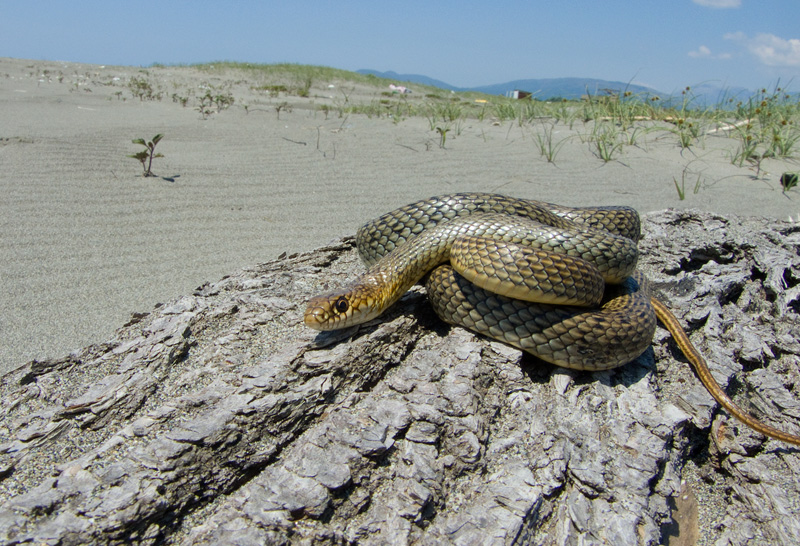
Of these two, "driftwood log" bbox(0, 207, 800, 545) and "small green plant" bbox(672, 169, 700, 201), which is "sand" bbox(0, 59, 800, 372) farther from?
"driftwood log" bbox(0, 207, 800, 545)

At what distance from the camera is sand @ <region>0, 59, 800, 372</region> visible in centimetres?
460

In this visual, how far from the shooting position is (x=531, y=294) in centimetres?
249

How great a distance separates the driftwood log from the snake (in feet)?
0.33

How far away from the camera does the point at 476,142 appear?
9922 mm

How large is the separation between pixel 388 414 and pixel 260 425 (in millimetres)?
528

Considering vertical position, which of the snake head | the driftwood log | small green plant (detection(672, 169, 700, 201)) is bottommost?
the driftwood log

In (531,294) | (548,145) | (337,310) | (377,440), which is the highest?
(548,145)

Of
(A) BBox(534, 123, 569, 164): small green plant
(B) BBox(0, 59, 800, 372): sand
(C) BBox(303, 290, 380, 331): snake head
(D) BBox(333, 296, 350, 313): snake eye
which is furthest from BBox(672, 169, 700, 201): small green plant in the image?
(D) BBox(333, 296, 350, 313): snake eye

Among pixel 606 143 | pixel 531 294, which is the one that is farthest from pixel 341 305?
pixel 606 143

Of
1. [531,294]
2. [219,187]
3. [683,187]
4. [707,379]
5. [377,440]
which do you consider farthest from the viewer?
[219,187]

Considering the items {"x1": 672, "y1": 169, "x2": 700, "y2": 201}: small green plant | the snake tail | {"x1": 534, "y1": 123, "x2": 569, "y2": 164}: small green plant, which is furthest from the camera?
{"x1": 534, "y1": 123, "x2": 569, "y2": 164}: small green plant

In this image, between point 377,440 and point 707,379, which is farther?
point 707,379

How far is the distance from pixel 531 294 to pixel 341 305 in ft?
3.08

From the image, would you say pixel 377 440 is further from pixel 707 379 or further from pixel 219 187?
pixel 219 187
